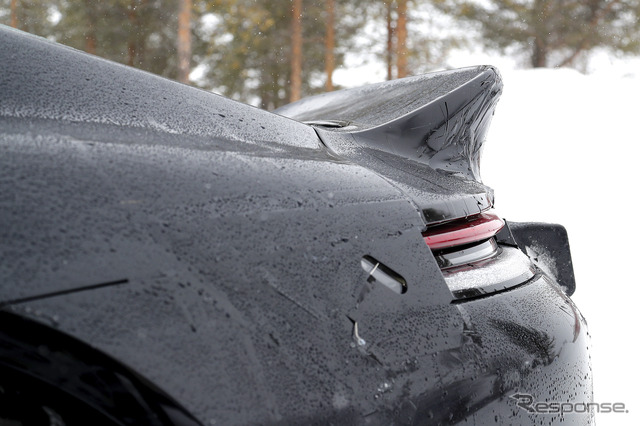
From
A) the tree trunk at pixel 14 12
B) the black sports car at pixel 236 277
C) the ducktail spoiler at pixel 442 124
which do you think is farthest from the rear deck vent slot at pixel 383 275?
the tree trunk at pixel 14 12

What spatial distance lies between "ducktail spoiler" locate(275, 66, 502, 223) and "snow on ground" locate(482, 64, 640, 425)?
1404 millimetres

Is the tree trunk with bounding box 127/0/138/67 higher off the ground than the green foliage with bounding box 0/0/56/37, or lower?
lower

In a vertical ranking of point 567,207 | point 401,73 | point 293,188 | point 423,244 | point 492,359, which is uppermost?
point 401,73

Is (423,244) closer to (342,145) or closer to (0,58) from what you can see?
(342,145)

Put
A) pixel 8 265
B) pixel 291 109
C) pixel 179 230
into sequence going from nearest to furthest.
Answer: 1. pixel 8 265
2. pixel 179 230
3. pixel 291 109

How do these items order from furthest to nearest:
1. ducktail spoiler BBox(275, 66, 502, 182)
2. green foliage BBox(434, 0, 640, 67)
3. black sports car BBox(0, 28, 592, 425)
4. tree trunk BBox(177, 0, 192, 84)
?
green foliage BBox(434, 0, 640, 67)
tree trunk BBox(177, 0, 192, 84)
ducktail spoiler BBox(275, 66, 502, 182)
black sports car BBox(0, 28, 592, 425)

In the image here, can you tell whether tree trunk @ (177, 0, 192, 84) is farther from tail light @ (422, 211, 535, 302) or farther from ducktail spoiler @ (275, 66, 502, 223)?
tail light @ (422, 211, 535, 302)

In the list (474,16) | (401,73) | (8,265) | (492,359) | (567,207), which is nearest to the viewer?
(8,265)

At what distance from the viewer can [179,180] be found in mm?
886

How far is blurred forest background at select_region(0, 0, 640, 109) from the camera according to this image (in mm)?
15219

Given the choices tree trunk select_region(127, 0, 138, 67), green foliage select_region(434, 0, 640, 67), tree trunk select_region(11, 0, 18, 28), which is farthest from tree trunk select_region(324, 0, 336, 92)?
tree trunk select_region(11, 0, 18, 28)

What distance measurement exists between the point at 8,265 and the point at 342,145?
0.84 metres

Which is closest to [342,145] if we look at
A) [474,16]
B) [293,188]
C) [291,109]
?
[293,188]

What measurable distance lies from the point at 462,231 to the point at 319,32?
17.9 m
